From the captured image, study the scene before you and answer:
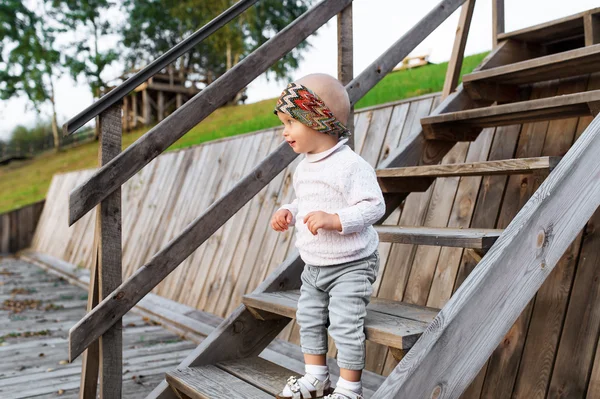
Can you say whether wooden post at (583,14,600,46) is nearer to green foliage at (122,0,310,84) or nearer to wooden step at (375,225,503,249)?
wooden step at (375,225,503,249)

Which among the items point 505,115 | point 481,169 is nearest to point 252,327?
point 481,169

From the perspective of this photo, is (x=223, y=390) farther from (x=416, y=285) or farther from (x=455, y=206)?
(x=455, y=206)

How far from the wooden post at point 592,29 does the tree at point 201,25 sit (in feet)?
58.4

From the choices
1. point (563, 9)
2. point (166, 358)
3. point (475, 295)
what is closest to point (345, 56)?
point (475, 295)

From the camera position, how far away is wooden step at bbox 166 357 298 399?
2.07 meters

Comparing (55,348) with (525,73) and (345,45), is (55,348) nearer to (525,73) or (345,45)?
(345,45)

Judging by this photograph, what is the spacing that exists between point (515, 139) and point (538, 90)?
1.24 feet

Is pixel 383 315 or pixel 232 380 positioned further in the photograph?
pixel 232 380

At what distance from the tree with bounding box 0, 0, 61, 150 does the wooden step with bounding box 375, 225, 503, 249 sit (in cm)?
3027

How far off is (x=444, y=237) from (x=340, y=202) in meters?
0.44

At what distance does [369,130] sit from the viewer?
13.7 ft

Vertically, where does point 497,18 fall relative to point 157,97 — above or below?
below

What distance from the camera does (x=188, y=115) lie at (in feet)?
7.82

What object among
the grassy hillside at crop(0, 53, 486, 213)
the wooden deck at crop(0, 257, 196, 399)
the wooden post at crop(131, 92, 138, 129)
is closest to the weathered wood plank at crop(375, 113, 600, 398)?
the wooden deck at crop(0, 257, 196, 399)
